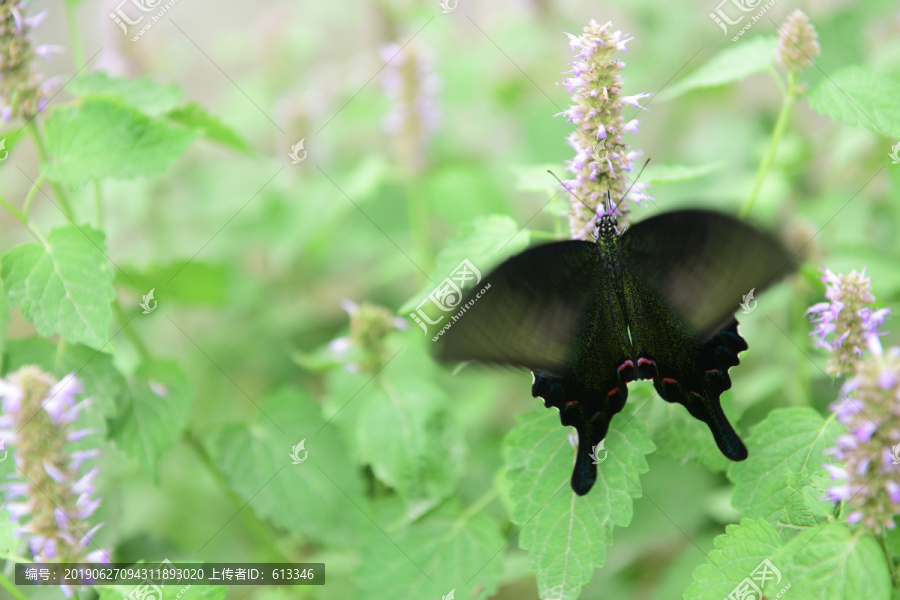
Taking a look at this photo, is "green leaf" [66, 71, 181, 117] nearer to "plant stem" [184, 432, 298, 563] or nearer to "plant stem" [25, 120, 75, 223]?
"plant stem" [25, 120, 75, 223]

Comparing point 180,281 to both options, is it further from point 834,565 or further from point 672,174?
point 834,565

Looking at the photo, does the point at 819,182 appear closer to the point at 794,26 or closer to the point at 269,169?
the point at 794,26

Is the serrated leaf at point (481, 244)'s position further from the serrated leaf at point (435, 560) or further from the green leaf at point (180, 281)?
the green leaf at point (180, 281)

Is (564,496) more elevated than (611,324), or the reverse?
(611,324)

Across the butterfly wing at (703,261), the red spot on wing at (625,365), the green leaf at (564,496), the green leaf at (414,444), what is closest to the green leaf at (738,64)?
the butterfly wing at (703,261)

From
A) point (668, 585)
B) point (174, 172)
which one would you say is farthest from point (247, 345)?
point (668, 585)

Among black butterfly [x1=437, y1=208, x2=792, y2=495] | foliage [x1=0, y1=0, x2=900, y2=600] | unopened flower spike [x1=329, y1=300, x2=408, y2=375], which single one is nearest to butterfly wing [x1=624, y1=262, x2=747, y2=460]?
black butterfly [x1=437, y1=208, x2=792, y2=495]

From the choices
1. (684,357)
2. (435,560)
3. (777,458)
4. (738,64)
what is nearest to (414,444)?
(435,560)
